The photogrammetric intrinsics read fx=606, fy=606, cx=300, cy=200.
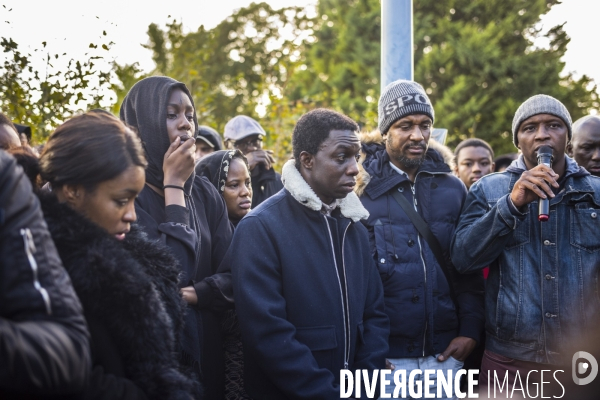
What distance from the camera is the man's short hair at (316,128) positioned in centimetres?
343

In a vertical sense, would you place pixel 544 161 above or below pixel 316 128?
below

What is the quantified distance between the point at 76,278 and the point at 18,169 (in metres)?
0.43

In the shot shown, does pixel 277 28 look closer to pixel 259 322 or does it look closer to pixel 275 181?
pixel 275 181

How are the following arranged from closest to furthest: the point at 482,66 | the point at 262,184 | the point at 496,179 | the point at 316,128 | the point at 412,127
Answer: the point at 316,128, the point at 496,179, the point at 412,127, the point at 262,184, the point at 482,66

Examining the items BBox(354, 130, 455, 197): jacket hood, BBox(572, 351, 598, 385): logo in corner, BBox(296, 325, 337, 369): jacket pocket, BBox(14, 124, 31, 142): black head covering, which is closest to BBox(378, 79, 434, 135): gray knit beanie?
BBox(354, 130, 455, 197): jacket hood

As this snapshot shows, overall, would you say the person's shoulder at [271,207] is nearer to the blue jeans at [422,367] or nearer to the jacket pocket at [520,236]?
the blue jeans at [422,367]

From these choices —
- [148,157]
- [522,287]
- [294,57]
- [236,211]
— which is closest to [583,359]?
[522,287]

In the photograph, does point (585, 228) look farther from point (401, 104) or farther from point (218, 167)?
point (218, 167)

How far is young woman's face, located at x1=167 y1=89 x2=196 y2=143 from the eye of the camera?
11.0 feet

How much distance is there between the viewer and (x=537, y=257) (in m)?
3.66

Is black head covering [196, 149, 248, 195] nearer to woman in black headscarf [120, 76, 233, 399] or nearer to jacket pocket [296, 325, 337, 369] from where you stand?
woman in black headscarf [120, 76, 233, 399]

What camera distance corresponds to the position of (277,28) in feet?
84.9

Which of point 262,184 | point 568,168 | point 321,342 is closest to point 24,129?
point 262,184

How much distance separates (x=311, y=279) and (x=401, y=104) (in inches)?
59.7
